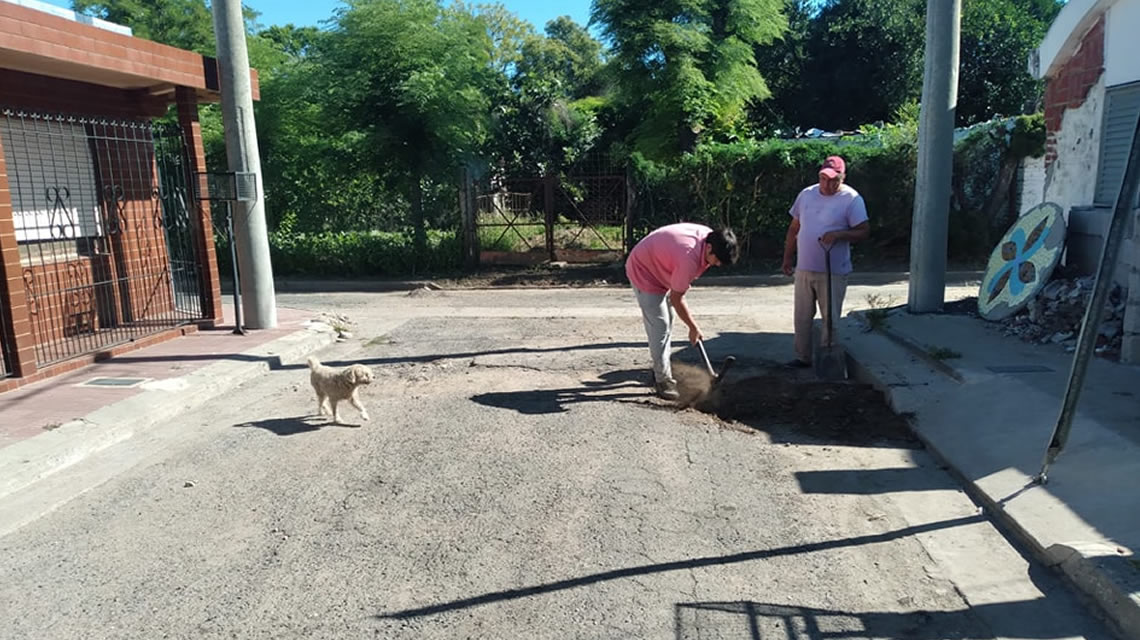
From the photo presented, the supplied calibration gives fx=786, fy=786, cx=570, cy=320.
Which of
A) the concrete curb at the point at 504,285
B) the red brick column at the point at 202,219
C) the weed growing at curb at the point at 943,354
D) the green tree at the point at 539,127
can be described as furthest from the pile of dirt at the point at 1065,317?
the green tree at the point at 539,127

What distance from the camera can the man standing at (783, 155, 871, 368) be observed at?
23.6 feet

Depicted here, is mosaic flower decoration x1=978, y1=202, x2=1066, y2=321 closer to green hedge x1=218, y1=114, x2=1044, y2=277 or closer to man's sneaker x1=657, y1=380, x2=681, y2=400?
man's sneaker x1=657, y1=380, x2=681, y2=400

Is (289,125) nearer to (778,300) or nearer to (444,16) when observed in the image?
(444,16)

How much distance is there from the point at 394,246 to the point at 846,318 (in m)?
10.1

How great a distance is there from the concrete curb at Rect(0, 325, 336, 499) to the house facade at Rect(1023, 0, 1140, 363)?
28.5 ft

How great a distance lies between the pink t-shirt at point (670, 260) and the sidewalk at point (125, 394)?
4.15 meters

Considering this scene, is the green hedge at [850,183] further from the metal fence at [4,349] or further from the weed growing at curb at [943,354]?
the metal fence at [4,349]

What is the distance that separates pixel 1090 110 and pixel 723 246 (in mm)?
5845

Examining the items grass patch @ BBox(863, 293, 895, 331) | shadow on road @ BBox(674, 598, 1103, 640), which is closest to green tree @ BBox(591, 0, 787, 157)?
grass patch @ BBox(863, 293, 895, 331)

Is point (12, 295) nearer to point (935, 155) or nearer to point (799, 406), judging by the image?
point (799, 406)

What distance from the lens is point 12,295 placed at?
695 cm

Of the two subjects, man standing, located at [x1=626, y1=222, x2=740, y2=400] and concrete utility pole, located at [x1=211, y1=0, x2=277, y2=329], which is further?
concrete utility pole, located at [x1=211, y1=0, x2=277, y2=329]

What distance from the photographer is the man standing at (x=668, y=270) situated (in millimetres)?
6148

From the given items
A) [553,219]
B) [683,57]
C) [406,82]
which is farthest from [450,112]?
[683,57]
